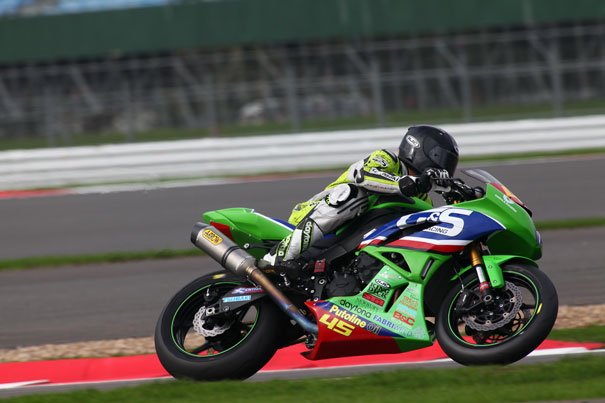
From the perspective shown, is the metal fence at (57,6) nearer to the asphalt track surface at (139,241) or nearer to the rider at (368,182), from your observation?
the asphalt track surface at (139,241)

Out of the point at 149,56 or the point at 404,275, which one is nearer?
the point at 404,275

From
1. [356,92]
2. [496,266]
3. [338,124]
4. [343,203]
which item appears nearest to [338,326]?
[343,203]

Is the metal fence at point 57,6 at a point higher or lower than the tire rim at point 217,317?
lower

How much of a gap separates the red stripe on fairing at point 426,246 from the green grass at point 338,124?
14697 millimetres

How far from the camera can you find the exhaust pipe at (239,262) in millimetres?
5910

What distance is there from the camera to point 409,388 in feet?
17.7

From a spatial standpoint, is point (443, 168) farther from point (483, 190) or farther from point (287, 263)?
point (287, 263)

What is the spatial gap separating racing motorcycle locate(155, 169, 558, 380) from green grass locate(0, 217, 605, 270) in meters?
4.85

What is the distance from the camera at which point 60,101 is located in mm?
23203

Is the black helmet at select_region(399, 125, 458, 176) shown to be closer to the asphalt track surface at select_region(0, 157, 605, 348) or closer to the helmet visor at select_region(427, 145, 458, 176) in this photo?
the helmet visor at select_region(427, 145, 458, 176)

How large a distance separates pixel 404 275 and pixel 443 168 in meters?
0.69

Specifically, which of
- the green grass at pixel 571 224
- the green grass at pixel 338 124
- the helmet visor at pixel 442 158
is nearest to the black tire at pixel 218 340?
the helmet visor at pixel 442 158

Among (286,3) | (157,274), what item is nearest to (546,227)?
(157,274)

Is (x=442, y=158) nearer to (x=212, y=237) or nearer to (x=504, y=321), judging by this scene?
(x=504, y=321)
